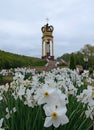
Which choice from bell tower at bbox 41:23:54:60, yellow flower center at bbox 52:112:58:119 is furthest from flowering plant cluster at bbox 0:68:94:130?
bell tower at bbox 41:23:54:60

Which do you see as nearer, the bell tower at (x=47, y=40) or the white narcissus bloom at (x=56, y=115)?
the white narcissus bloom at (x=56, y=115)

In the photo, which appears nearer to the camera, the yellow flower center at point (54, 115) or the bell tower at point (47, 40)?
the yellow flower center at point (54, 115)

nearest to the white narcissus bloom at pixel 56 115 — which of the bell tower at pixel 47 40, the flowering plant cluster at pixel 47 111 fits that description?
the flowering plant cluster at pixel 47 111

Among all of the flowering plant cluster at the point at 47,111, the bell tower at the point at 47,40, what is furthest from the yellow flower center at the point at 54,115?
the bell tower at the point at 47,40

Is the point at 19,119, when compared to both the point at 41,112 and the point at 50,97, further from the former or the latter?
the point at 50,97

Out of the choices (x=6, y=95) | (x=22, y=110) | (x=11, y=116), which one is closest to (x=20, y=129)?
(x=11, y=116)

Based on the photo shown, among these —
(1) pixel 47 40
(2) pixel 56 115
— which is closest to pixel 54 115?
(2) pixel 56 115

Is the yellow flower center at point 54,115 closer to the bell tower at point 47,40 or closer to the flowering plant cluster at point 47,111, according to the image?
the flowering plant cluster at point 47,111

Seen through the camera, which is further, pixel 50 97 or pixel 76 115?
pixel 76 115

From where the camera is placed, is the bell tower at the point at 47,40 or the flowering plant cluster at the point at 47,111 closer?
the flowering plant cluster at the point at 47,111

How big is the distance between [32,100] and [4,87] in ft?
3.51

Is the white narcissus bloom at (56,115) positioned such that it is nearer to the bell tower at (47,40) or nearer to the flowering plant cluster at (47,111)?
the flowering plant cluster at (47,111)

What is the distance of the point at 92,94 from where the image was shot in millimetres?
2377

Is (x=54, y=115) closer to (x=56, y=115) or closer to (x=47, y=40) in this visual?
(x=56, y=115)
